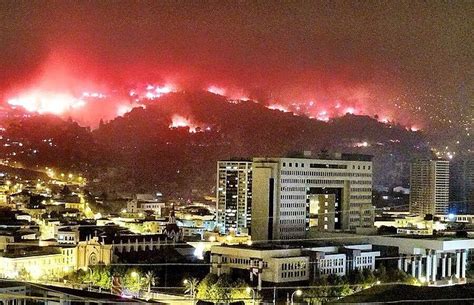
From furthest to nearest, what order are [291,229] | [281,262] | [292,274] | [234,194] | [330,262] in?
[234,194]
[291,229]
[330,262]
[292,274]
[281,262]

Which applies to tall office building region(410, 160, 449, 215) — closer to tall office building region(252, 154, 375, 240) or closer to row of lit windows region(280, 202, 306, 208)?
tall office building region(252, 154, 375, 240)

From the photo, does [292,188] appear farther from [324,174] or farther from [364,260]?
[364,260]

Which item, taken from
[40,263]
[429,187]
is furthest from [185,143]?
[40,263]

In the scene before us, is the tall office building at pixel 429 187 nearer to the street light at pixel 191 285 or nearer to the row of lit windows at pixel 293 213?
the row of lit windows at pixel 293 213

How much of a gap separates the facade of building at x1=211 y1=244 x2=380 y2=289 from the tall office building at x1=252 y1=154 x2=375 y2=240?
2647 mm

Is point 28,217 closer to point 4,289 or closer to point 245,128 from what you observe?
point 4,289

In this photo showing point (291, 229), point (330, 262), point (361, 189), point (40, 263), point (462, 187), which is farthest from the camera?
point (462, 187)

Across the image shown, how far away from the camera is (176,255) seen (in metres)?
12.2

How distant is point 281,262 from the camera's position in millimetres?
9930

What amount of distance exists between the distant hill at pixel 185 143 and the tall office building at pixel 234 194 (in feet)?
23.6

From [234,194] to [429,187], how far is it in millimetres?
7399

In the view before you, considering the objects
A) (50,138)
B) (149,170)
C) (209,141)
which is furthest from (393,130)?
(50,138)

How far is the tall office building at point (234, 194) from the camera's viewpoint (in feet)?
56.8

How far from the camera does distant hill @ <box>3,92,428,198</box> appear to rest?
2667 centimetres
